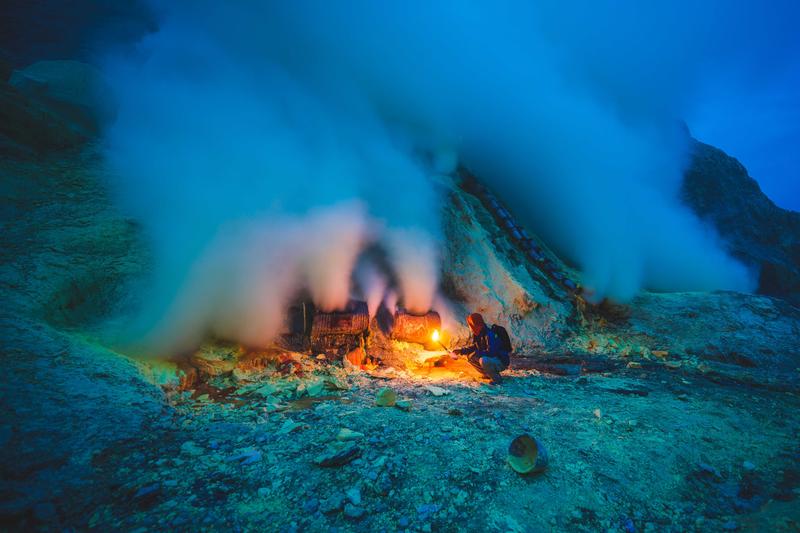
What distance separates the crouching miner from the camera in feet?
18.5

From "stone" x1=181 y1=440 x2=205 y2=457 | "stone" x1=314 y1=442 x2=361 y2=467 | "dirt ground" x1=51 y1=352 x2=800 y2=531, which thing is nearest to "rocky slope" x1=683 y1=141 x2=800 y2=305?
"dirt ground" x1=51 y1=352 x2=800 y2=531

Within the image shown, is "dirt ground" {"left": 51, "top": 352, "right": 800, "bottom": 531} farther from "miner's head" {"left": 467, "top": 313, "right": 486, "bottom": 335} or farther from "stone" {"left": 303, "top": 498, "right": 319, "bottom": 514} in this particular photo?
"miner's head" {"left": 467, "top": 313, "right": 486, "bottom": 335}

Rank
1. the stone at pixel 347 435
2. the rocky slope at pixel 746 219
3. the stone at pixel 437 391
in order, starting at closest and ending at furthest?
the stone at pixel 347 435 < the stone at pixel 437 391 < the rocky slope at pixel 746 219

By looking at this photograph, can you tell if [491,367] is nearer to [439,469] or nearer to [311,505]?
[439,469]

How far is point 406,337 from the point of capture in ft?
24.8

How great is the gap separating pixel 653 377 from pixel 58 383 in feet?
29.1

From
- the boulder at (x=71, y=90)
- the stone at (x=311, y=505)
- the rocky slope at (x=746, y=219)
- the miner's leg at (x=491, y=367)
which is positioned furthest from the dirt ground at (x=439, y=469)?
the rocky slope at (x=746, y=219)

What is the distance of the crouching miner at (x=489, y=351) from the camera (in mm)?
5633

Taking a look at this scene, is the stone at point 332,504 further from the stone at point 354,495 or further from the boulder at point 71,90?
the boulder at point 71,90

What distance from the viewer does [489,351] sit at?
233 inches

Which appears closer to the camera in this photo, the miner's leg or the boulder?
the miner's leg

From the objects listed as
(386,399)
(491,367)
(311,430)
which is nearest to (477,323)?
(491,367)

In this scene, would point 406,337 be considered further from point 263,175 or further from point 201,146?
point 201,146

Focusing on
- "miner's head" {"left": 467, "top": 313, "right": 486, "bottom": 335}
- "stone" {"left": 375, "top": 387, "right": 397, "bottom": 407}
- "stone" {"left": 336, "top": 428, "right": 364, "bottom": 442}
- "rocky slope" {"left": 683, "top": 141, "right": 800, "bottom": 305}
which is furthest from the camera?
"rocky slope" {"left": 683, "top": 141, "right": 800, "bottom": 305}
